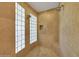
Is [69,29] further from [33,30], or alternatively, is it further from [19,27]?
[19,27]

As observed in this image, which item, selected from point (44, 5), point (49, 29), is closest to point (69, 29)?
point (49, 29)

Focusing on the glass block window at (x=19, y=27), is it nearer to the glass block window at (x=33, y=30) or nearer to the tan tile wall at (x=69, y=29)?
the glass block window at (x=33, y=30)

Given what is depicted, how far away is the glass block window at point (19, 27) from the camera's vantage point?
4.04 ft

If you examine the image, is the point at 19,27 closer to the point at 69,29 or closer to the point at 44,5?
the point at 44,5

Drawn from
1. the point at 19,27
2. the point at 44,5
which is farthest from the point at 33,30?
the point at 44,5

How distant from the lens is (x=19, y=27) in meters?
1.26

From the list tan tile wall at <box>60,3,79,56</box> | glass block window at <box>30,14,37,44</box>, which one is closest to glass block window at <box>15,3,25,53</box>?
glass block window at <box>30,14,37,44</box>

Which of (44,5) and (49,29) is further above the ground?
(44,5)

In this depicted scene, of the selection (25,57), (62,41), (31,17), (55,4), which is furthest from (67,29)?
(25,57)

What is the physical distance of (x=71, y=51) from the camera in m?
1.24

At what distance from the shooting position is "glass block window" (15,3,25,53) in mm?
1230

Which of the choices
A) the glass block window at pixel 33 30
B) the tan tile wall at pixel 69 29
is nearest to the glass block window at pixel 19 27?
the glass block window at pixel 33 30

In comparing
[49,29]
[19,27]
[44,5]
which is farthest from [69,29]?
[19,27]

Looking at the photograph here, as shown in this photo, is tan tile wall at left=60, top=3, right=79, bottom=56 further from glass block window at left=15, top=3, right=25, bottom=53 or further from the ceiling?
glass block window at left=15, top=3, right=25, bottom=53
